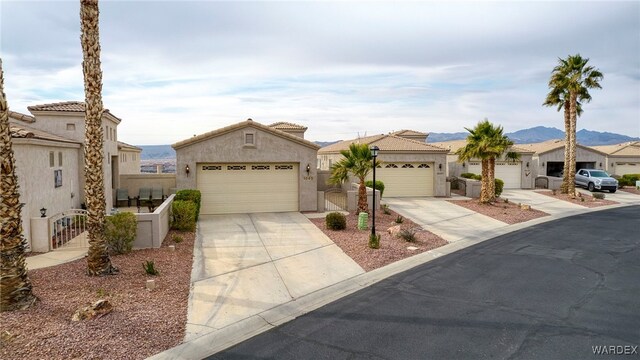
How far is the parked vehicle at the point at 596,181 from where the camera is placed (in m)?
33.7

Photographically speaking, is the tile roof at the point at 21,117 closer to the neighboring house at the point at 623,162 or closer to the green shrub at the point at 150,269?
the green shrub at the point at 150,269

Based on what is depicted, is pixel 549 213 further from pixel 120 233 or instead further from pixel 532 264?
pixel 120 233

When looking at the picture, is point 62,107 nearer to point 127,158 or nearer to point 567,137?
point 127,158

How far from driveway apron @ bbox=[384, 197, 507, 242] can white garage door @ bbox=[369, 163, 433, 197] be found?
175 centimetres

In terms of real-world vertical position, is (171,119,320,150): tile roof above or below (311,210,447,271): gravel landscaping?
above

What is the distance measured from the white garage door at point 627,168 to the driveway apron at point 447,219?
82.6 ft

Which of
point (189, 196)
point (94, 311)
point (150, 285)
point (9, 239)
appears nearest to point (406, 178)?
point (189, 196)

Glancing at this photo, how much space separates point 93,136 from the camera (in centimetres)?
1022

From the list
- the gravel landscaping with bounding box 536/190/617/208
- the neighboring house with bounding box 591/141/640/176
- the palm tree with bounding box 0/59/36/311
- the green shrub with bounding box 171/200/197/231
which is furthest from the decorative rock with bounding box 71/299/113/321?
the neighboring house with bounding box 591/141/640/176

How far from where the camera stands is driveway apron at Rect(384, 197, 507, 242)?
17.6 meters

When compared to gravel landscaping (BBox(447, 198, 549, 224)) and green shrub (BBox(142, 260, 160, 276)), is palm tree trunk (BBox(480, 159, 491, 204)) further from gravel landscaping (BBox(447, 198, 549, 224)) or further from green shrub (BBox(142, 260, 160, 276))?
green shrub (BBox(142, 260, 160, 276))

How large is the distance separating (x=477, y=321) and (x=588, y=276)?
213 inches

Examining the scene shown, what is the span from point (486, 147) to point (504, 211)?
3.75 m

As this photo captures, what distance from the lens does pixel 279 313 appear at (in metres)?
9.07
